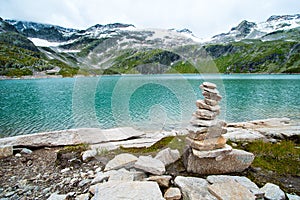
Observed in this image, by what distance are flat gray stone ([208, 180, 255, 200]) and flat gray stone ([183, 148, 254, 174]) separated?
1974 millimetres

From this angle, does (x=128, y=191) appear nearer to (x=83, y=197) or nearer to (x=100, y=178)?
(x=83, y=197)

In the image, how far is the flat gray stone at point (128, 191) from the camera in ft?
19.6

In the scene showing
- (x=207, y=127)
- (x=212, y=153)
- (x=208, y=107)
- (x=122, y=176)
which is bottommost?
(x=122, y=176)

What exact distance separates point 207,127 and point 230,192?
3322 millimetres

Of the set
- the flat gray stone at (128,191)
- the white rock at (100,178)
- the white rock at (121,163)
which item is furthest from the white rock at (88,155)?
the flat gray stone at (128,191)

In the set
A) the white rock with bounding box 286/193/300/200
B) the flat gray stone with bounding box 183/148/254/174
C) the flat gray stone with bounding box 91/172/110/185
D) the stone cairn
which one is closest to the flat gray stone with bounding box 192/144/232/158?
the stone cairn

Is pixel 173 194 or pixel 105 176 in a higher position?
pixel 173 194

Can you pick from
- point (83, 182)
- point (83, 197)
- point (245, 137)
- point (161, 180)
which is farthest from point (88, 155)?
point (245, 137)

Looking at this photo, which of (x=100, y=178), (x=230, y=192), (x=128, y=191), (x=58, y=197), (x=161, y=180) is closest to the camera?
(x=128, y=191)

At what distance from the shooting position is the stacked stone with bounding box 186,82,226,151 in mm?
9148

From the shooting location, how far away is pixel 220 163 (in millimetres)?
9094

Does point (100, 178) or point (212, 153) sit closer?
point (100, 178)

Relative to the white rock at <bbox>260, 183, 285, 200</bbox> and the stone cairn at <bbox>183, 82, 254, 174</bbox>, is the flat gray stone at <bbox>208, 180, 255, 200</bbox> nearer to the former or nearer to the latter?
the white rock at <bbox>260, 183, 285, 200</bbox>

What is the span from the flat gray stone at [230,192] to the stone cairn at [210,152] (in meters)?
1.84
